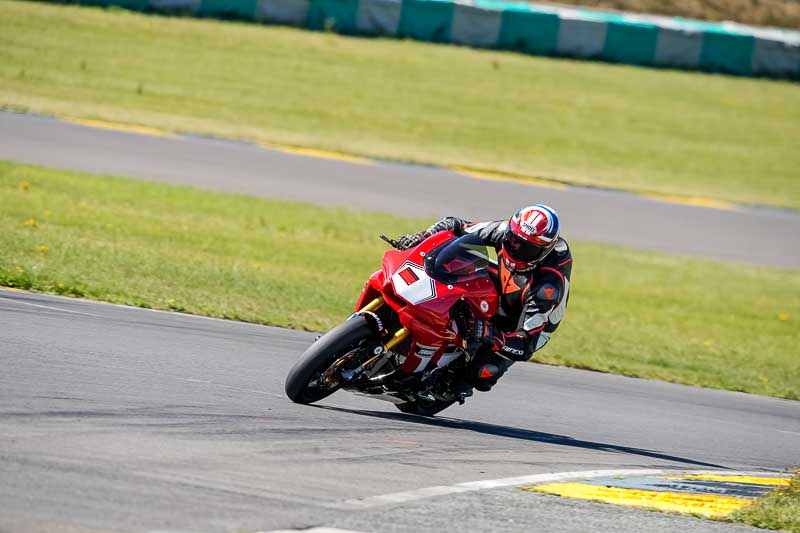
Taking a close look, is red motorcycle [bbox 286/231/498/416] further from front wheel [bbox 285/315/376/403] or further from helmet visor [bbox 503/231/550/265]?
helmet visor [bbox 503/231/550/265]

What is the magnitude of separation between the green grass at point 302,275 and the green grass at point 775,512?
5326mm

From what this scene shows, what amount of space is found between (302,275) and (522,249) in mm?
6741

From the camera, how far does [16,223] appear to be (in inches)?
531

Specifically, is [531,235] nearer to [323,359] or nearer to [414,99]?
[323,359]

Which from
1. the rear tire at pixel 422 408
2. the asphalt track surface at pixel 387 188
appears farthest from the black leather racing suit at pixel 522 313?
the asphalt track surface at pixel 387 188

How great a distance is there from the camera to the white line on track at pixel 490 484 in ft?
17.9

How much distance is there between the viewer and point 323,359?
7.35m

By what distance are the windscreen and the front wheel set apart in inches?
24.0

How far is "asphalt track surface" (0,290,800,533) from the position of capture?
4.98 m

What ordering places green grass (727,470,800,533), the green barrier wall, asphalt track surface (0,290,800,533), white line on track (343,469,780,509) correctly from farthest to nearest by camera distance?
the green barrier wall → green grass (727,470,800,533) → white line on track (343,469,780,509) → asphalt track surface (0,290,800,533)

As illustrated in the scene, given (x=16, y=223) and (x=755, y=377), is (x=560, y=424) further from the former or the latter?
(x=16, y=223)

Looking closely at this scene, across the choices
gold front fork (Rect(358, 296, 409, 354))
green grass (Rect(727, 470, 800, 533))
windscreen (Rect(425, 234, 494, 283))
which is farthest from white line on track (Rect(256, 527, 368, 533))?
windscreen (Rect(425, 234, 494, 283))

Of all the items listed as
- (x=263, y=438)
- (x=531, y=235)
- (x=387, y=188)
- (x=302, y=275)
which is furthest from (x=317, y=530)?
(x=387, y=188)

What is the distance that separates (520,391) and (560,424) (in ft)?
3.95
